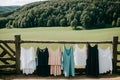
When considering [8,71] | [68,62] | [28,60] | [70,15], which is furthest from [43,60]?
[70,15]

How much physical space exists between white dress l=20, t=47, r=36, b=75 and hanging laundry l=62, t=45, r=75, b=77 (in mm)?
1182

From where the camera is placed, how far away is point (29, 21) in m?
105

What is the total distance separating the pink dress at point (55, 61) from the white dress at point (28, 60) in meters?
0.67

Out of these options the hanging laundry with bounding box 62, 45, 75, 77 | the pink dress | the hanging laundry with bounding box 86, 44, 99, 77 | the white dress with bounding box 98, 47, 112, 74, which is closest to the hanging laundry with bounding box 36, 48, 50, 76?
the pink dress

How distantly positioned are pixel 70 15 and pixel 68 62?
90.2 m

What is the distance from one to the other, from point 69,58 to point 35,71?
1451 millimetres

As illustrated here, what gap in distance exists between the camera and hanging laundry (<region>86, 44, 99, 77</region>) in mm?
9305

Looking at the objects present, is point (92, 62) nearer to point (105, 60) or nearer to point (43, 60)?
point (105, 60)

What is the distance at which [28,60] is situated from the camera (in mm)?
9359

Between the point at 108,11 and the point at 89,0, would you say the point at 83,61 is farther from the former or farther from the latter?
the point at 89,0

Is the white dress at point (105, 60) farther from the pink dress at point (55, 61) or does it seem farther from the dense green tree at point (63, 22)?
the dense green tree at point (63, 22)

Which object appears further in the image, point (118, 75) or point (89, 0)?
point (89, 0)

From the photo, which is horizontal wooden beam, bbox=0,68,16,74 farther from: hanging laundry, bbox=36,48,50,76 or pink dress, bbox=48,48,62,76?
pink dress, bbox=48,48,62,76

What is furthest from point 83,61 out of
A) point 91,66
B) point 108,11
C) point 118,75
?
point 108,11
